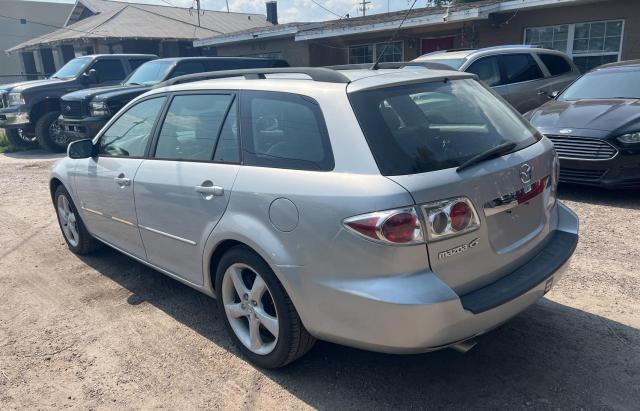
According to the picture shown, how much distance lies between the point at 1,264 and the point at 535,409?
500 centimetres

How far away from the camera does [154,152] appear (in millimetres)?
3883

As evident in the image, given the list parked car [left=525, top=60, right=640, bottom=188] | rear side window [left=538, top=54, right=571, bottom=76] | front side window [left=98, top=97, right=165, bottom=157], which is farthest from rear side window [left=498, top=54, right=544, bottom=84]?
front side window [left=98, top=97, right=165, bottom=157]

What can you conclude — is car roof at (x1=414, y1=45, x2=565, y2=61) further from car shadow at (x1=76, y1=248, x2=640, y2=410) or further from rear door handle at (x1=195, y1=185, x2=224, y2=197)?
rear door handle at (x1=195, y1=185, x2=224, y2=197)

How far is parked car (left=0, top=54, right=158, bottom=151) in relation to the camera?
12062mm

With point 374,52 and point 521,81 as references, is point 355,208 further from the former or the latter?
point 374,52

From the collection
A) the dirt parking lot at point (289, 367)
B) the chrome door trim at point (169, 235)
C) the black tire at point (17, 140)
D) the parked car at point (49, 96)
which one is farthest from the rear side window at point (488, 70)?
the black tire at point (17, 140)

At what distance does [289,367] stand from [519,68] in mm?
7805

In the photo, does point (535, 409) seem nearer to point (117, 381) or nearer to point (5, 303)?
point (117, 381)

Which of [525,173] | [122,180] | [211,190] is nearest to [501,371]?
[525,173]

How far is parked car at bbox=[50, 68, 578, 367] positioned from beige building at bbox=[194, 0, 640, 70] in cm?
1047

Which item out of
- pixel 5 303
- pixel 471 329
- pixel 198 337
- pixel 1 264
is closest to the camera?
pixel 471 329

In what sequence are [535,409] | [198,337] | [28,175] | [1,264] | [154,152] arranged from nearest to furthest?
[535,409], [198,337], [154,152], [1,264], [28,175]

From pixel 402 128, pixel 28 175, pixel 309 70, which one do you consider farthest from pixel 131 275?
pixel 28 175

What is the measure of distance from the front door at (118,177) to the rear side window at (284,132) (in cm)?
114
